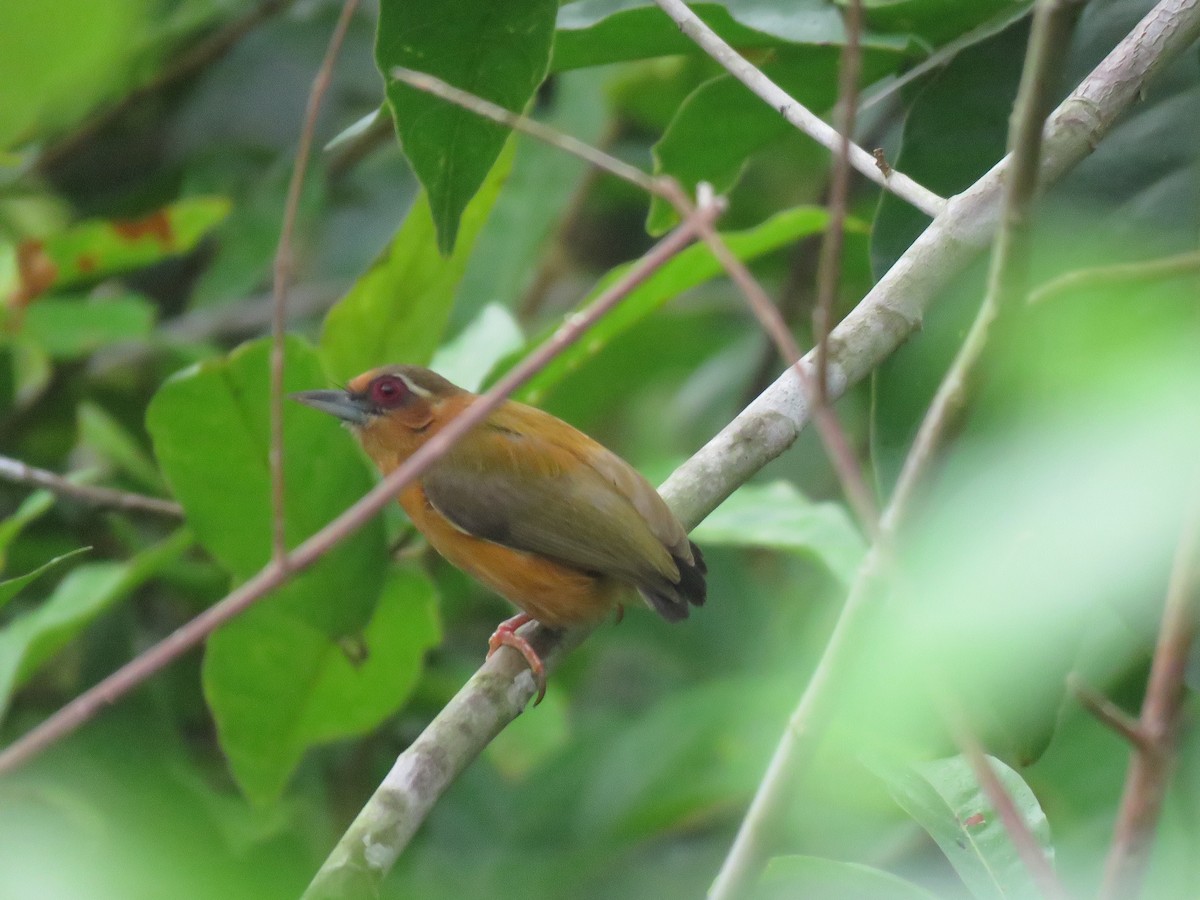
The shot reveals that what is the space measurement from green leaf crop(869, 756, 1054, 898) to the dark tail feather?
105 centimetres

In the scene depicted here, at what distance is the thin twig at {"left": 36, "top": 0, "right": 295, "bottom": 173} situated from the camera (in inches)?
200

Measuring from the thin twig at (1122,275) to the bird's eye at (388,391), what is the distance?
247 centimetres

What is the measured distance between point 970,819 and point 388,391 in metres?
2.08

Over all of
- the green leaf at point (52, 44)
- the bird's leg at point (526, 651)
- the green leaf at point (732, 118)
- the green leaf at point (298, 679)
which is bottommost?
the green leaf at point (298, 679)

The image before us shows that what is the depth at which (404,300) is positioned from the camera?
369cm

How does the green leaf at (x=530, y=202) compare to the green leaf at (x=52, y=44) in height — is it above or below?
below

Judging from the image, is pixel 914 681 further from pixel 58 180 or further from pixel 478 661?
pixel 58 180

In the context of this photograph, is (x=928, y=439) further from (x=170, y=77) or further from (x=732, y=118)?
(x=170, y=77)

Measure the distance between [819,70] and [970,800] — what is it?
1.63 metres

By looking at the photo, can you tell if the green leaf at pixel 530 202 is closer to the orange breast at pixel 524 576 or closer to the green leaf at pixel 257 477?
the orange breast at pixel 524 576

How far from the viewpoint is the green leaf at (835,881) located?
186 centimetres

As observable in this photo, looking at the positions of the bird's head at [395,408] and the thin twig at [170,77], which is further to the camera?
the thin twig at [170,77]

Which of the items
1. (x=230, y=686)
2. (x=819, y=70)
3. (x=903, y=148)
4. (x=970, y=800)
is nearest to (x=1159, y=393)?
(x=970, y=800)

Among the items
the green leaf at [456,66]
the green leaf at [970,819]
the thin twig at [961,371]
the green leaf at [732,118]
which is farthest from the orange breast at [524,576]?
the thin twig at [961,371]
